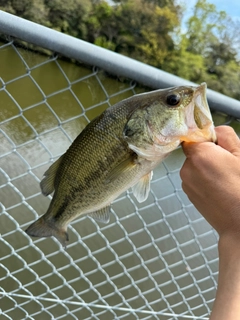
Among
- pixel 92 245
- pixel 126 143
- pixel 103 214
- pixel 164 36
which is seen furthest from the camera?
pixel 164 36

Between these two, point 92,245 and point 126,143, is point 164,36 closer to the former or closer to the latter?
point 92,245

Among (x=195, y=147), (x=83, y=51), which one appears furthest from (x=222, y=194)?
(x=83, y=51)

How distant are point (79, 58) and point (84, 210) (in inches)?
16.9

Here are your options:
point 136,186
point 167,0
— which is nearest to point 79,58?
point 136,186

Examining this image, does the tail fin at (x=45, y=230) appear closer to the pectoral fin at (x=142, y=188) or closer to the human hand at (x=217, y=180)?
the pectoral fin at (x=142, y=188)

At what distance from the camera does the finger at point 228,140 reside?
97cm

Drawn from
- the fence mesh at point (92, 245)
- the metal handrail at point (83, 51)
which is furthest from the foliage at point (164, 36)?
the metal handrail at point (83, 51)

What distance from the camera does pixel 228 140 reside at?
3.20 ft

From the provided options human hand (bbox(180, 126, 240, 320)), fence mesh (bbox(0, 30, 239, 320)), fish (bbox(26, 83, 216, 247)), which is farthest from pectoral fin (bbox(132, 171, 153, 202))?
fence mesh (bbox(0, 30, 239, 320))

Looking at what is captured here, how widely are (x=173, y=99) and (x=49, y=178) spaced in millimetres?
409

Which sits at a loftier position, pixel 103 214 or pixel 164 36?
pixel 103 214

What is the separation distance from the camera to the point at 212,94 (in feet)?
3.62

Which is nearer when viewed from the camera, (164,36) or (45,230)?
(45,230)

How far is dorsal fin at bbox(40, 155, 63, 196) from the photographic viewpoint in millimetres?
1048
